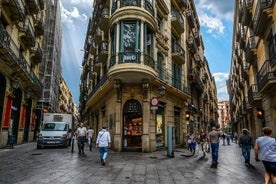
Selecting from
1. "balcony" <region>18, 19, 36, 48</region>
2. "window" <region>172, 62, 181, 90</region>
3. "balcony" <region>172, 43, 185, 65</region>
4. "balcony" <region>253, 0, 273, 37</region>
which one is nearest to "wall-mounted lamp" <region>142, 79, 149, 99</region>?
"window" <region>172, 62, 181, 90</region>

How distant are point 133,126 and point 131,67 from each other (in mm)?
4525

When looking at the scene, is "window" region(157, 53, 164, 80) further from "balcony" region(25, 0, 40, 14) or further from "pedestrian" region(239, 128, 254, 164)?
"balcony" region(25, 0, 40, 14)

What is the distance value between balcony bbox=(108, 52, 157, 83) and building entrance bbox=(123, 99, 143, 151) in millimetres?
2011

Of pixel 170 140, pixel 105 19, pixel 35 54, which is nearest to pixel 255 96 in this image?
pixel 170 140

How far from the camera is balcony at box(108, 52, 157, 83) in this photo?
47.8 ft

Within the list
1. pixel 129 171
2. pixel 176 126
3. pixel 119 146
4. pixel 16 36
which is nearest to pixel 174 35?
pixel 176 126

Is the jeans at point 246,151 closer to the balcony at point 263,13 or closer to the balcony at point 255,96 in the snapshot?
the balcony at point 263,13

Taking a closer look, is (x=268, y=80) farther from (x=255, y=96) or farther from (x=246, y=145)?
(x=255, y=96)

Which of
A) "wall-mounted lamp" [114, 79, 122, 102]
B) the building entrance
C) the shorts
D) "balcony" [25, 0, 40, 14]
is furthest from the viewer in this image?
"balcony" [25, 0, 40, 14]

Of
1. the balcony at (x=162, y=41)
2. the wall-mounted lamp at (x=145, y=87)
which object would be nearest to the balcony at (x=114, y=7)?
the balcony at (x=162, y=41)

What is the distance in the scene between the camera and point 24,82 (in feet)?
71.7

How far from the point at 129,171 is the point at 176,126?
45.1 feet

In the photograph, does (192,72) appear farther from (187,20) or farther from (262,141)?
(262,141)

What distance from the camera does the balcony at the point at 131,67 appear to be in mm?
14570
